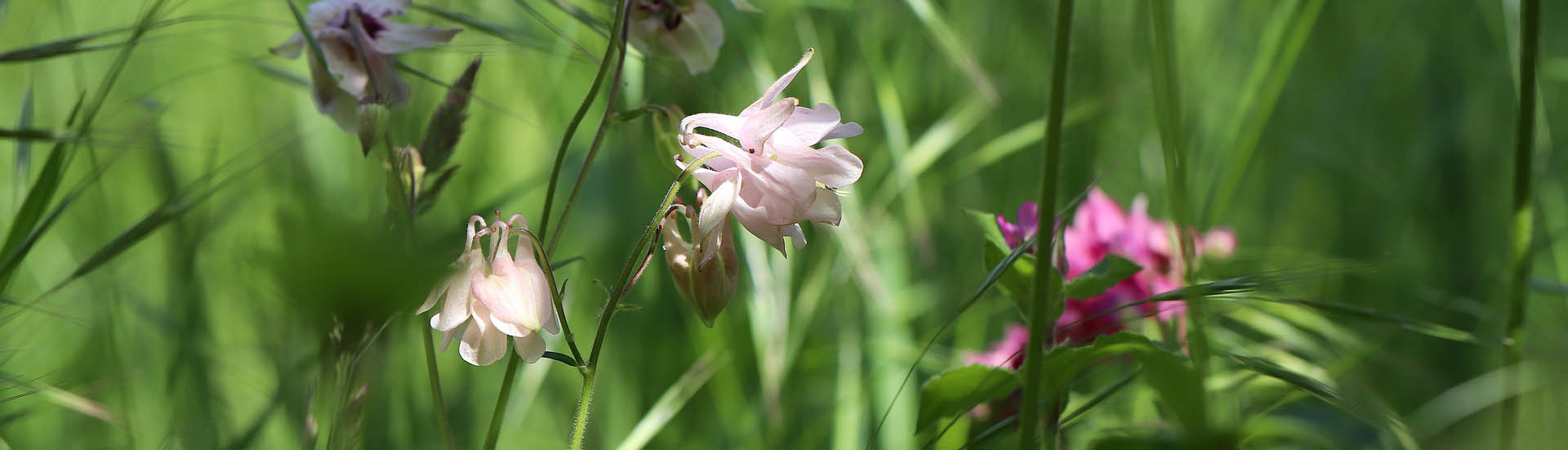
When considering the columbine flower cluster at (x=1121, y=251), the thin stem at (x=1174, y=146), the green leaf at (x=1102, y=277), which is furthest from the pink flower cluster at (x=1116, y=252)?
the thin stem at (x=1174, y=146)

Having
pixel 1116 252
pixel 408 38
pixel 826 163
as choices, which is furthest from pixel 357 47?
pixel 1116 252

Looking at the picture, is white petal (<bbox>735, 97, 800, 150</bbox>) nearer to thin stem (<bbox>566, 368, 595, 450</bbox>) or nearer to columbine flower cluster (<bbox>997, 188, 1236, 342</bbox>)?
thin stem (<bbox>566, 368, 595, 450</bbox>)

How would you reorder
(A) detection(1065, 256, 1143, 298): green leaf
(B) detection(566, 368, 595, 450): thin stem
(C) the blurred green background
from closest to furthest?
1. (B) detection(566, 368, 595, 450): thin stem
2. (A) detection(1065, 256, 1143, 298): green leaf
3. (C) the blurred green background

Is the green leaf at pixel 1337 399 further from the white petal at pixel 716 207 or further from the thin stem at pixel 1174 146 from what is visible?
the white petal at pixel 716 207

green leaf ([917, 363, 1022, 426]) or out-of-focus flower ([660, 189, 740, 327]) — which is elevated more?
green leaf ([917, 363, 1022, 426])

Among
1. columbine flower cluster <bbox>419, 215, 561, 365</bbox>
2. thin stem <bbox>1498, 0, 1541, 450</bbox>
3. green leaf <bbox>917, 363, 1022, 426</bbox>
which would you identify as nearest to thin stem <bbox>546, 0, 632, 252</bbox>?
columbine flower cluster <bbox>419, 215, 561, 365</bbox>

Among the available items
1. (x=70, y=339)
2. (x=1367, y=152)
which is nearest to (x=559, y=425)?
(x=70, y=339)
